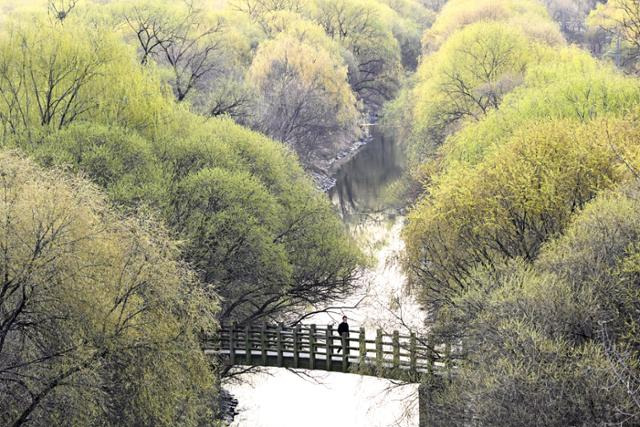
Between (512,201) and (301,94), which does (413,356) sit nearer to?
Answer: (512,201)

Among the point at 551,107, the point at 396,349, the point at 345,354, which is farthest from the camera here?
the point at 551,107

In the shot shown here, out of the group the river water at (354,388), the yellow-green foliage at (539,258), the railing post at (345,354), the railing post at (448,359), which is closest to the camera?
the yellow-green foliage at (539,258)

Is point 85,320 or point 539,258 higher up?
point 539,258

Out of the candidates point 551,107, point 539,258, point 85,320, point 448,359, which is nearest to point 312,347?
point 448,359

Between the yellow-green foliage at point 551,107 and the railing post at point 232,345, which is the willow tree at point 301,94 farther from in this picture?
the railing post at point 232,345

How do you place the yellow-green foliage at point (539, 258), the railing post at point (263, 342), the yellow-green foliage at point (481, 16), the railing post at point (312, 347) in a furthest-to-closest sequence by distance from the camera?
the yellow-green foliage at point (481, 16), the railing post at point (263, 342), the railing post at point (312, 347), the yellow-green foliage at point (539, 258)

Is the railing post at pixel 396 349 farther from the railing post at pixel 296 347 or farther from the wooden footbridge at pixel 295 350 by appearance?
the railing post at pixel 296 347

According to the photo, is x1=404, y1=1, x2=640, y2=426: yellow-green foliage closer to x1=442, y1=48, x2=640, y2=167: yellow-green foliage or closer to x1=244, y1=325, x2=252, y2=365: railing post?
x1=442, y1=48, x2=640, y2=167: yellow-green foliage

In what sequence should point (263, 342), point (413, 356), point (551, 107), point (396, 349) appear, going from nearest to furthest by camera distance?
1. point (413, 356)
2. point (396, 349)
3. point (263, 342)
4. point (551, 107)

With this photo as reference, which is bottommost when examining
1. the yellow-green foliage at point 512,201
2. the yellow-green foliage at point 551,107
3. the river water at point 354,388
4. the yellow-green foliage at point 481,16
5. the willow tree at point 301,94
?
the river water at point 354,388

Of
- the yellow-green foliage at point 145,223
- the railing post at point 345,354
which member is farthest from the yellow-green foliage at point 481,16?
the railing post at point 345,354

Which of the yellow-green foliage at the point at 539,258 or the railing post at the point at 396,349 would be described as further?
the railing post at the point at 396,349

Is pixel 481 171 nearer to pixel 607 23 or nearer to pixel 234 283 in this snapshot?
pixel 234 283

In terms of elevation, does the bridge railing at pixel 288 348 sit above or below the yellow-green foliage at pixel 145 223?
below
